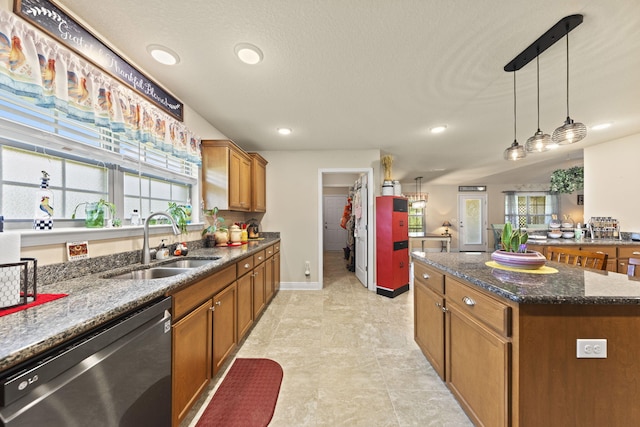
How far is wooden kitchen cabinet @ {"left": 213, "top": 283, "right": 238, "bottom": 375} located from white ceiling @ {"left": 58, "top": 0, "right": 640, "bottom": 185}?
1.76 meters

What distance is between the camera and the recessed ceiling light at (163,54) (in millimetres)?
1611

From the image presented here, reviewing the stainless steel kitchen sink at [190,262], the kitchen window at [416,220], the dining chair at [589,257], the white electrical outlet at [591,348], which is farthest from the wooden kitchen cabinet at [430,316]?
the kitchen window at [416,220]

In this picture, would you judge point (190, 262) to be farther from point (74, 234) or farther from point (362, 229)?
point (362, 229)

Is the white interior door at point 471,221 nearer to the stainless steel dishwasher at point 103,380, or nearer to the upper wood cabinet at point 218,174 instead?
the upper wood cabinet at point 218,174

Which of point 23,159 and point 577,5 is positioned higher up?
point 577,5

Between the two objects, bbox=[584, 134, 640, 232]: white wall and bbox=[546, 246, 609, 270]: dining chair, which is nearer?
bbox=[546, 246, 609, 270]: dining chair

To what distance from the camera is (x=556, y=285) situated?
1159mm

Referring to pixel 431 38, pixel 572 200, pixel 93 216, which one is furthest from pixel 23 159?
pixel 572 200

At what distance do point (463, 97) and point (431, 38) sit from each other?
3.37ft

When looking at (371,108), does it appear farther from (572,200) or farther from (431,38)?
(572,200)

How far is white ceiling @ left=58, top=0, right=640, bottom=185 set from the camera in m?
1.34

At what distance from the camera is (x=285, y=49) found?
1629 mm

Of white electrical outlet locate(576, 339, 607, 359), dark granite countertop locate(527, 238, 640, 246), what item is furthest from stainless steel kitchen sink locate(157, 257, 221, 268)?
dark granite countertop locate(527, 238, 640, 246)

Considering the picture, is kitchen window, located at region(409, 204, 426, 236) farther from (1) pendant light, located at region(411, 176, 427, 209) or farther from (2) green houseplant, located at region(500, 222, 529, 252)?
(2) green houseplant, located at region(500, 222, 529, 252)
